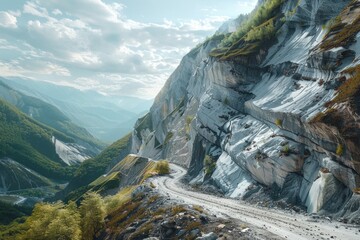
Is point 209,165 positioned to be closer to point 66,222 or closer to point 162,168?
point 162,168

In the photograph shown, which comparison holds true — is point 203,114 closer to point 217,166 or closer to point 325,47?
point 217,166

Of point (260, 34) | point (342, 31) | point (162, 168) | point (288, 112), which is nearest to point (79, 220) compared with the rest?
point (288, 112)

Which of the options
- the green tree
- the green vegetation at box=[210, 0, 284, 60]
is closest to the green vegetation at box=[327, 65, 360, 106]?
the green vegetation at box=[210, 0, 284, 60]

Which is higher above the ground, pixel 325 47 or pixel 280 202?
pixel 325 47

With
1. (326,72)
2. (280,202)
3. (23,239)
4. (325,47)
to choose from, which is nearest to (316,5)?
(325,47)

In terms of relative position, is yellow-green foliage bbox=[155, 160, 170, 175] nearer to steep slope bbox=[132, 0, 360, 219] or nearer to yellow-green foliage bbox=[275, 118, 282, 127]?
steep slope bbox=[132, 0, 360, 219]
